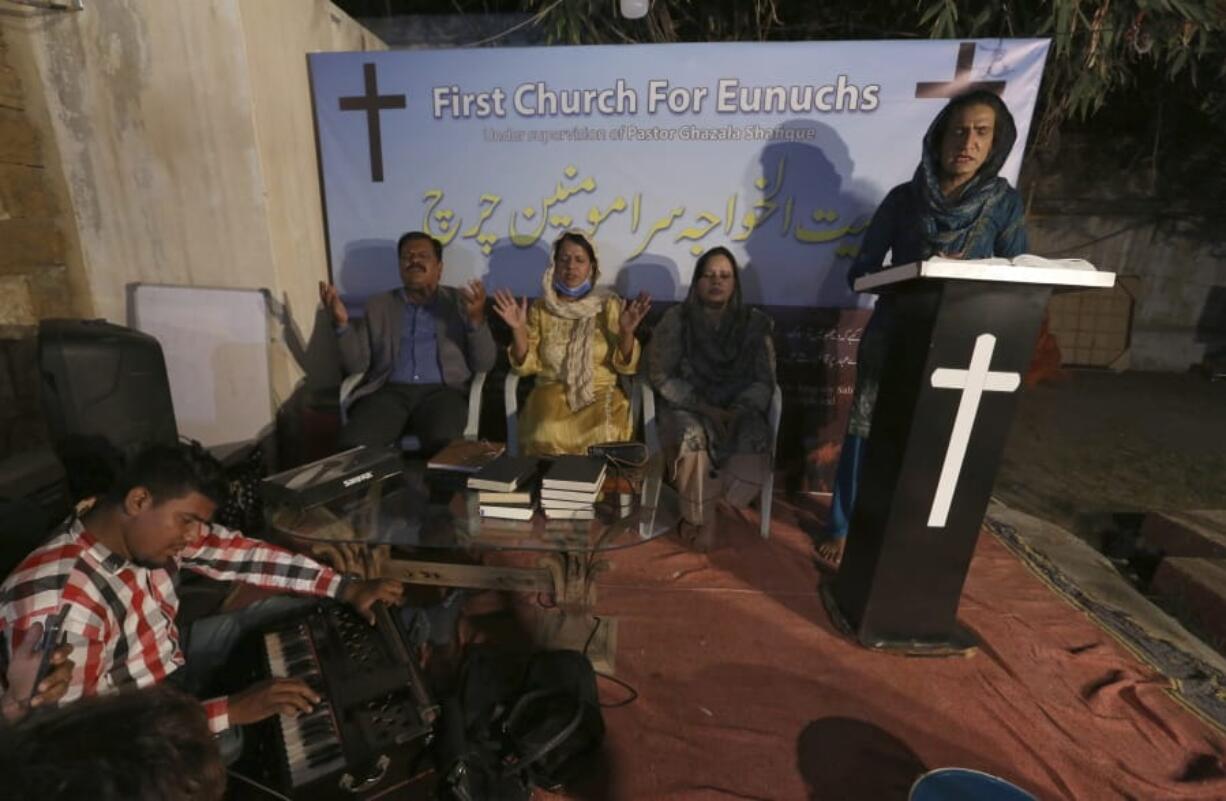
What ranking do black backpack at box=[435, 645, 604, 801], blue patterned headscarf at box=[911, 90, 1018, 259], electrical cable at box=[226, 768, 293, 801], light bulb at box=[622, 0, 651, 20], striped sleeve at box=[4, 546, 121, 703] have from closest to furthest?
striped sleeve at box=[4, 546, 121, 703], electrical cable at box=[226, 768, 293, 801], black backpack at box=[435, 645, 604, 801], blue patterned headscarf at box=[911, 90, 1018, 259], light bulb at box=[622, 0, 651, 20]

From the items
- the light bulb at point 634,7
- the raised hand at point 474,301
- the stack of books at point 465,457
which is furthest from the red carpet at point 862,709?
the light bulb at point 634,7

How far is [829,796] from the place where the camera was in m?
1.65

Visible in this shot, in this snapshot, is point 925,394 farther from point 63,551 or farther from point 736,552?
point 63,551

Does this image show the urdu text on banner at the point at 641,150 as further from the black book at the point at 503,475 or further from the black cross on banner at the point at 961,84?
the black book at the point at 503,475

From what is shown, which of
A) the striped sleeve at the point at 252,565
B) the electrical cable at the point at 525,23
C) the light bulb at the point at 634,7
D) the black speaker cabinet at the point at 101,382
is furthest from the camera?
the electrical cable at the point at 525,23

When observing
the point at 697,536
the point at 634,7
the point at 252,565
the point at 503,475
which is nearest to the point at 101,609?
the point at 252,565

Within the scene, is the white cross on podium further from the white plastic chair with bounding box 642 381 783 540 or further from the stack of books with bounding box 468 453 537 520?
the stack of books with bounding box 468 453 537 520

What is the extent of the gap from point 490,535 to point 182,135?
3.00m

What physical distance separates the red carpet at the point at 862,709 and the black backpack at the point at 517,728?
0.16m

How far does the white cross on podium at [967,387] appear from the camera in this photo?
75.0 inches

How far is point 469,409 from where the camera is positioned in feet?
10.3

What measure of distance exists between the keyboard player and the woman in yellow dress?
1768 mm

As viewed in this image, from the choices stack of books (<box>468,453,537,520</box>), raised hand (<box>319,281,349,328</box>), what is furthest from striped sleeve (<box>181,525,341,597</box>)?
raised hand (<box>319,281,349,328</box>)

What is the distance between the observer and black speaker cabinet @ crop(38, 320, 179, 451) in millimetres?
2422
